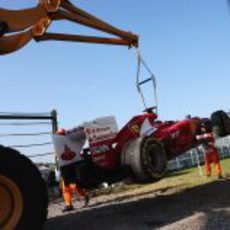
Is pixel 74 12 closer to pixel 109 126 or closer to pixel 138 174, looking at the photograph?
pixel 109 126

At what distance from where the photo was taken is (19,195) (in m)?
6.41

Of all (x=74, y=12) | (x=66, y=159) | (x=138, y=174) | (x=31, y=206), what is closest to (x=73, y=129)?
(x=66, y=159)

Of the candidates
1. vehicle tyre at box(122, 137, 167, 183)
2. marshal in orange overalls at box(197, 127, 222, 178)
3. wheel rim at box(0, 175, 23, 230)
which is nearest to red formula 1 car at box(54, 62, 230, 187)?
vehicle tyre at box(122, 137, 167, 183)

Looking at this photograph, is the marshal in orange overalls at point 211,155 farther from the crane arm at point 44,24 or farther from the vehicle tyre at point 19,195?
the vehicle tyre at point 19,195

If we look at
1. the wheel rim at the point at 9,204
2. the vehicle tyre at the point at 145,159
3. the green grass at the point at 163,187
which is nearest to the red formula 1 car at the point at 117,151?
the vehicle tyre at the point at 145,159

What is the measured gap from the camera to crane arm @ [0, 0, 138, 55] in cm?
838

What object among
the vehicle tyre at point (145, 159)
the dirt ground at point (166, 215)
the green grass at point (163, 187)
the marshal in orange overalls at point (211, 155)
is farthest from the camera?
the marshal in orange overalls at point (211, 155)

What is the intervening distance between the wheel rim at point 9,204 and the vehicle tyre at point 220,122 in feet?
21.9

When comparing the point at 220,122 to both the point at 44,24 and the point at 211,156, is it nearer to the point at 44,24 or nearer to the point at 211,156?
the point at 211,156

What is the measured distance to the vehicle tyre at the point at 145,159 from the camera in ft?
29.5

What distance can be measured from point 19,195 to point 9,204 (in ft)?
0.49

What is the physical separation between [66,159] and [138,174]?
128cm

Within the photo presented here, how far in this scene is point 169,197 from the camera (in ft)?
35.0

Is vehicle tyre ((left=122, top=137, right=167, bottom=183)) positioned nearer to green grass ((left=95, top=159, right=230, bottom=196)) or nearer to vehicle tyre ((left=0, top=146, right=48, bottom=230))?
green grass ((left=95, top=159, right=230, bottom=196))
